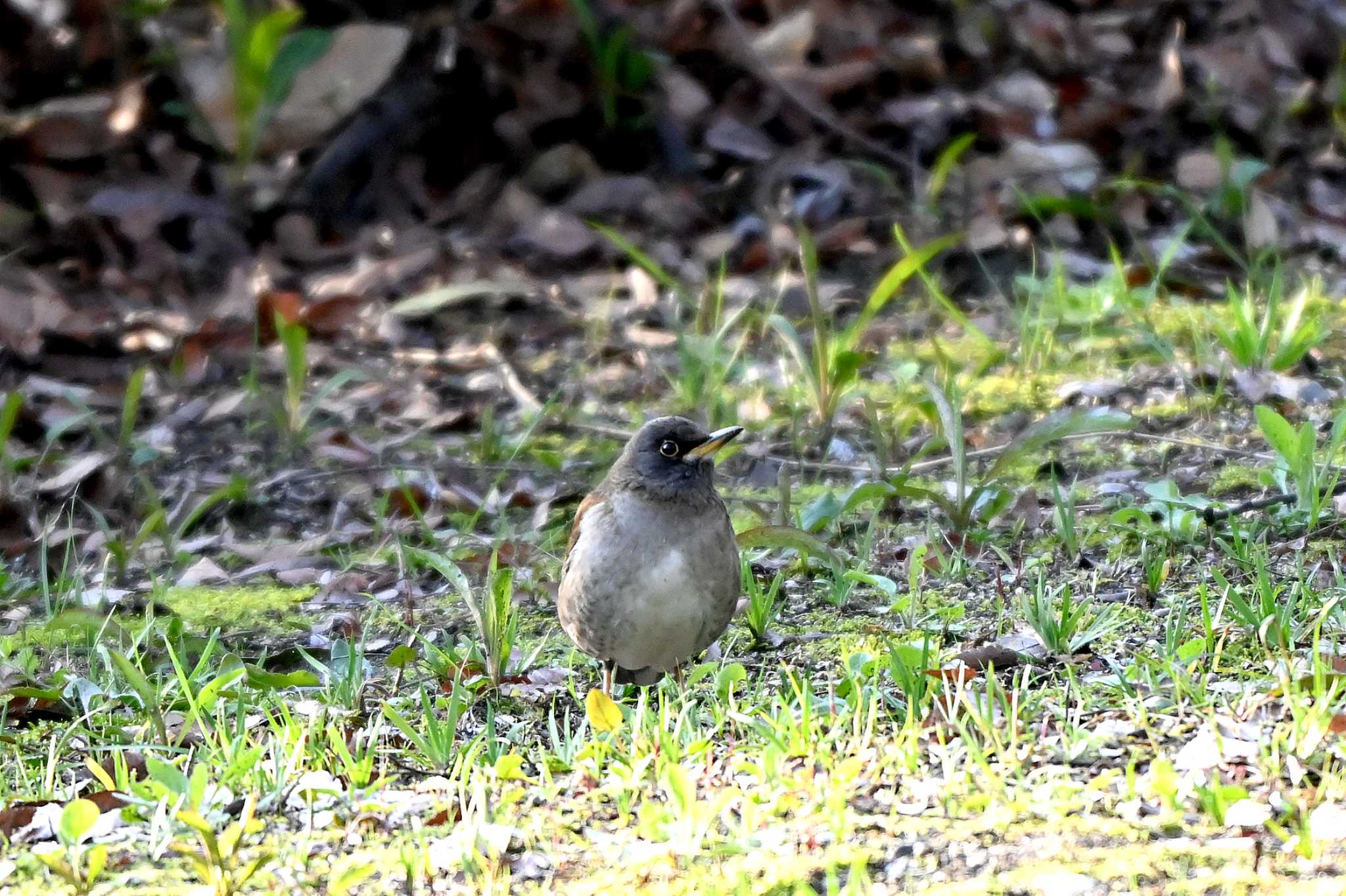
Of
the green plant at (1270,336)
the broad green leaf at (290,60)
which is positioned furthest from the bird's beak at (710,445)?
the broad green leaf at (290,60)

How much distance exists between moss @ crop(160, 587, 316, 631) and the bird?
1.16 meters

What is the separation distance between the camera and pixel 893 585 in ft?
16.8

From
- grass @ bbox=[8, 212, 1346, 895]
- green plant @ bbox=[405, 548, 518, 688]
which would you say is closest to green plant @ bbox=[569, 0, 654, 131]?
grass @ bbox=[8, 212, 1346, 895]

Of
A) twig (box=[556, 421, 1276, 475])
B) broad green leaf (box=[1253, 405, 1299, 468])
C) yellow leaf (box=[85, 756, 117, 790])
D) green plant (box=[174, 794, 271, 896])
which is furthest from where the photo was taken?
twig (box=[556, 421, 1276, 475])

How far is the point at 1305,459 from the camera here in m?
5.16

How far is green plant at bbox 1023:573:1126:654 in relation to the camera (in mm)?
4418

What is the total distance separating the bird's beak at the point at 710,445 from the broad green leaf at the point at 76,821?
2017 mm

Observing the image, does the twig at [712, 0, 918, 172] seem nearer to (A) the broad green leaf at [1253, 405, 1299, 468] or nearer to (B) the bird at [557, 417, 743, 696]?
(A) the broad green leaf at [1253, 405, 1299, 468]

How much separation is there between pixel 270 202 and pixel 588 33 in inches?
78.3

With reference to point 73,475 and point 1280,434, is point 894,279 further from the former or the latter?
point 73,475

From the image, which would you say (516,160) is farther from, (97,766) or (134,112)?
(97,766)

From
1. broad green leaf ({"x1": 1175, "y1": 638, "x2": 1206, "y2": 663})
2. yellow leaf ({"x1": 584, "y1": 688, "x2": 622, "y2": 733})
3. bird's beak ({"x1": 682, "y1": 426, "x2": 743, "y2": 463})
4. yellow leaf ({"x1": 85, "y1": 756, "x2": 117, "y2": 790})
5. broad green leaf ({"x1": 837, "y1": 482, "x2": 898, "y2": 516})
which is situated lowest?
broad green leaf ({"x1": 837, "y1": 482, "x2": 898, "y2": 516})

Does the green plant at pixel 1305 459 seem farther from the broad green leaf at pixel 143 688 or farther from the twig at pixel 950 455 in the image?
the broad green leaf at pixel 143 688

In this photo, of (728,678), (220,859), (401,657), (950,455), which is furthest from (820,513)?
(220,859)
